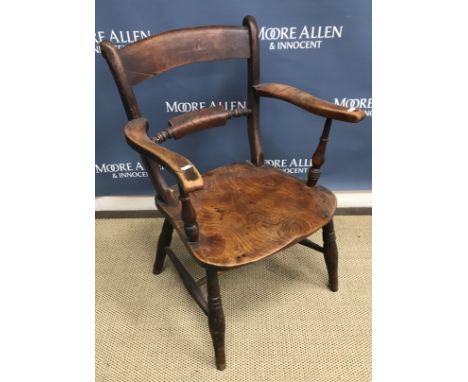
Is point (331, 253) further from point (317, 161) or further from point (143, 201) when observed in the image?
point (143, 201)

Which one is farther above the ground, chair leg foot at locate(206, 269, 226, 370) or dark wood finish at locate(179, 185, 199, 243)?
dark wood finish at locate(179, 185, 199, 243)

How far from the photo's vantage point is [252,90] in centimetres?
141

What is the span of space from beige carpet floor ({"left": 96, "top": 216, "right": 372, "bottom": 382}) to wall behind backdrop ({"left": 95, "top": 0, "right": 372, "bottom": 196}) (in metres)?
0.39

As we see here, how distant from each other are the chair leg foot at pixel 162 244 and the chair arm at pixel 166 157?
491 millimetres

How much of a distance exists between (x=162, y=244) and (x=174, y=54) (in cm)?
76

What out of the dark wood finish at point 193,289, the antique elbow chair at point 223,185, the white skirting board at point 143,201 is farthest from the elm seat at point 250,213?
the white skirting board at point 143,201

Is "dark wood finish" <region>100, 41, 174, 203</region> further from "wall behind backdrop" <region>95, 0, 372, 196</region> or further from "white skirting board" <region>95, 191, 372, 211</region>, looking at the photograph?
"white skirting board" <region>95, 191, 372, 211</region>

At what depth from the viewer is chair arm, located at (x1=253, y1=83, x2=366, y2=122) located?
1.15 metres

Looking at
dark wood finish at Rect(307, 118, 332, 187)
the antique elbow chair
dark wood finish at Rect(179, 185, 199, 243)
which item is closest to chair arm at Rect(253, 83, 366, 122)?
the antique elbow chair

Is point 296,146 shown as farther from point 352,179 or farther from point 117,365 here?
point 117,365

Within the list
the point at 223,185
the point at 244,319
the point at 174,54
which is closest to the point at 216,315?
the point at 244,319

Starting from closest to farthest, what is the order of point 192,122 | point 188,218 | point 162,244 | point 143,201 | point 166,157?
point 166,157 < point 188,218 < point 192,122 < point 162,244 < point 143,201

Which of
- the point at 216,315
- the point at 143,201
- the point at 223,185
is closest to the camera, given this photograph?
the point at 216,315

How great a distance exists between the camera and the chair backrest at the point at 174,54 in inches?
45.8
